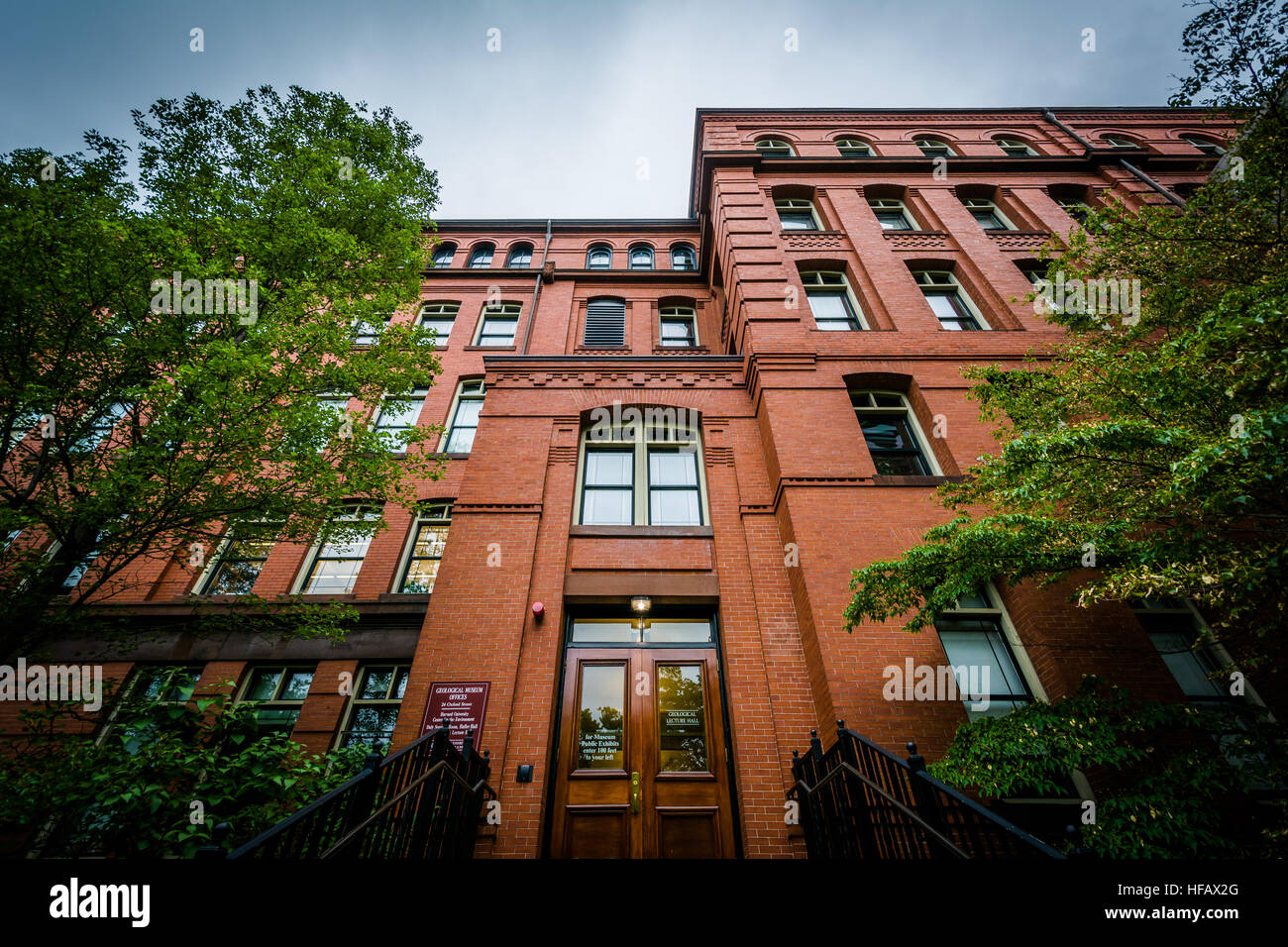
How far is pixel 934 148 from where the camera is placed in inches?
638

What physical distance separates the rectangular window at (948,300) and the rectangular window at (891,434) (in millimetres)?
2777

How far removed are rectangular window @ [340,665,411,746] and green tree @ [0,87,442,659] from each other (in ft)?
4.66

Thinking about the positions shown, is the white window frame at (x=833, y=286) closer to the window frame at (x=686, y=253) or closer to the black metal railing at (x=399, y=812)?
the window frame at (x=686, y=253)

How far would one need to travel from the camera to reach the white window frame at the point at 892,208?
13.3 meters

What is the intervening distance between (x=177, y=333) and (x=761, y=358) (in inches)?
348

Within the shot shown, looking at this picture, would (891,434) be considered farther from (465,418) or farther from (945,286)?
(465,418)

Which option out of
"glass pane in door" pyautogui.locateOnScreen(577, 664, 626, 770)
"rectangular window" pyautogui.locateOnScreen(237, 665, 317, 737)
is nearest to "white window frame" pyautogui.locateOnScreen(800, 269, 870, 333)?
"glass pane in door" pyautogui.locateOnScreen(577, 664, 626, 770)

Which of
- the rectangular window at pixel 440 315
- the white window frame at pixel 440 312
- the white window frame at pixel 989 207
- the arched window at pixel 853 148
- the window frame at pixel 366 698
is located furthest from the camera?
the arched window at pixel 853 148

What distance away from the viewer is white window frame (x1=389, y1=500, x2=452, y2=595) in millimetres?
9023

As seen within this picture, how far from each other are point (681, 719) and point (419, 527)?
654cm

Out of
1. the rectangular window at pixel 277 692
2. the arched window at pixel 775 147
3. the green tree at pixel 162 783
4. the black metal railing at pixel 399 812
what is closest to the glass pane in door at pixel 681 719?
the black metal railing at pixel 399 812

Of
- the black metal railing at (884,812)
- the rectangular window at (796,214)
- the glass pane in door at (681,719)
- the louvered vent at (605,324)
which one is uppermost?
the rectangular window at (796,214)

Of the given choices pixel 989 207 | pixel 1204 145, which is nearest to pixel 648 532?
pixel 989 207
